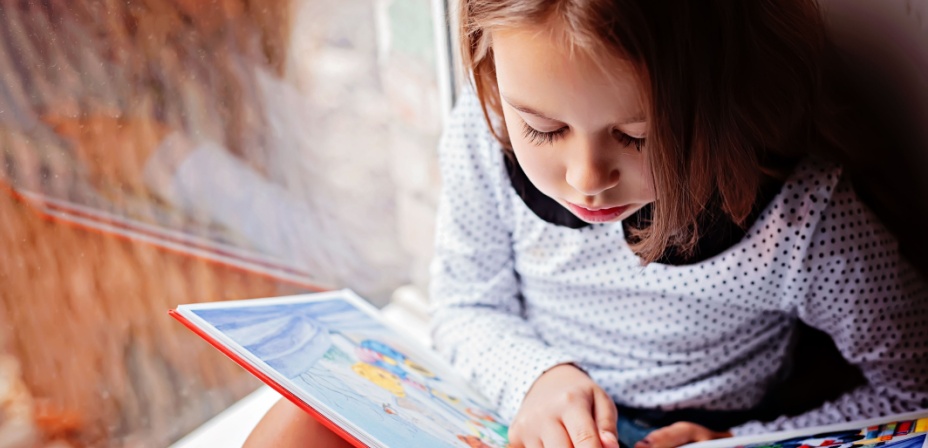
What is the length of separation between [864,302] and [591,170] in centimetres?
30

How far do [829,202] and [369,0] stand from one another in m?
0.67

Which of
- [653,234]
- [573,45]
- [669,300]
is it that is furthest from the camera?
[669,300]

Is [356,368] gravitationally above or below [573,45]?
below

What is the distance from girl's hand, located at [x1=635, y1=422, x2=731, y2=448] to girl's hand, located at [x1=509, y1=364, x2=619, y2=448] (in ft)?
0.20

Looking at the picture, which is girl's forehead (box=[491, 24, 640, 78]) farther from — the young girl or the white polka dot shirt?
the white polka dot shirt

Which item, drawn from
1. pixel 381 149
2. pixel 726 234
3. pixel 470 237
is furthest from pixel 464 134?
pixel 381 149

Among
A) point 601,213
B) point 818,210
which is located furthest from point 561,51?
point 818,210

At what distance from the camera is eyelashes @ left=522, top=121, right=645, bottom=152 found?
22.7 inches

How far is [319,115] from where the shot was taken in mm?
1058

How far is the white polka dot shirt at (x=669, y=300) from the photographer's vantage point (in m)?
0.68

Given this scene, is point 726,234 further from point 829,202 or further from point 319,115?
point 319,115

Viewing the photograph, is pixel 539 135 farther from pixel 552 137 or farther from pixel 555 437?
pixel 555 437

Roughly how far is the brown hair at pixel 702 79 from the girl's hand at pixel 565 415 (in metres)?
0.13

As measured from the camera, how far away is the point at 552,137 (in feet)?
1.97
